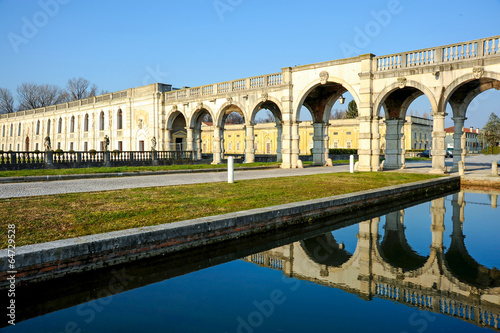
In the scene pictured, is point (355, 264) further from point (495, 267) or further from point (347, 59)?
point (347, 59)

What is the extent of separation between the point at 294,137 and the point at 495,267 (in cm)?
2018

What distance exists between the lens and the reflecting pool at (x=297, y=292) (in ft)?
13.1

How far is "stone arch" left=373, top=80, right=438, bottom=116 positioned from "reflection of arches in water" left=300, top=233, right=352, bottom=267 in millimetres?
15239

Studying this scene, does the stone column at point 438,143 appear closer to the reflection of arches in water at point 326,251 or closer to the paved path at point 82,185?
the paved path at point 82,185

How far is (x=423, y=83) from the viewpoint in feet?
65.1

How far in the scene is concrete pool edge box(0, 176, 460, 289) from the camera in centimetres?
470

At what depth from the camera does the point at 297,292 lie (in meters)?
4.93

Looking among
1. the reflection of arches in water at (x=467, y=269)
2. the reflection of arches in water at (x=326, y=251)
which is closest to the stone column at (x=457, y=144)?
the reflection of arches in water at (x=467, y=269)

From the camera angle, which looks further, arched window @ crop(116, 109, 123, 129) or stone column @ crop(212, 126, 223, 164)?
arched window @ crop(116, 109, 123, 129)

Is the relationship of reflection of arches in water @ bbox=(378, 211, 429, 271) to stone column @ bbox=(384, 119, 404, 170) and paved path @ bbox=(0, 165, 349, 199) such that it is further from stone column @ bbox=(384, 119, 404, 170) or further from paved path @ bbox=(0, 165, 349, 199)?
stone column @ bbox=(384, 119, 404, 170)

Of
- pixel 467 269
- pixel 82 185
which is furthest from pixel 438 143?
pixel 82 185

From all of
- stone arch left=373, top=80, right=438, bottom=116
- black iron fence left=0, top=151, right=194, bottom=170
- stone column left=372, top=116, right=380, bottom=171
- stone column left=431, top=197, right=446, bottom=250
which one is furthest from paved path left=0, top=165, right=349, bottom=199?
stone arch left=373, top=80, right=438, bottom=116

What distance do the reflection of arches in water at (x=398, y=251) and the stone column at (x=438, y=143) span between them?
479 inches

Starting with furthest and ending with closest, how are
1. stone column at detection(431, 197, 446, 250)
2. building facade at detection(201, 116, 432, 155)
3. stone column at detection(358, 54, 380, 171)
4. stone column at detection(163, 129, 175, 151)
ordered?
building facade at detection(201, 116, 432, 155) → stone column at detection(163, 129, 175, 151) → stone column at detection(358, 54, 380, 171) → stone column at detection(431, 197, 446, 250)
